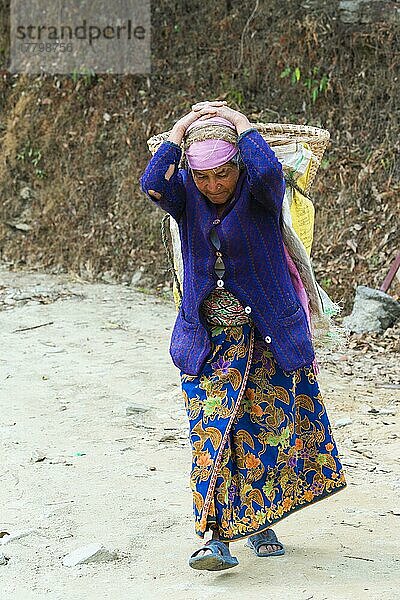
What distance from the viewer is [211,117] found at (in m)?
3.42

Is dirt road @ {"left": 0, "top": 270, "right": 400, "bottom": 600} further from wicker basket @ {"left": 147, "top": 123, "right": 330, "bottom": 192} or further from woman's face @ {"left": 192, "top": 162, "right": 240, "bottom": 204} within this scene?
wicker basket @ {"left": 147, "top": 123, "right": 330, "bottom": 192}

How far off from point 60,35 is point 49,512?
28.1ft

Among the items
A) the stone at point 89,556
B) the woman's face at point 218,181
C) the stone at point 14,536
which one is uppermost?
the woman's face at point 218,181

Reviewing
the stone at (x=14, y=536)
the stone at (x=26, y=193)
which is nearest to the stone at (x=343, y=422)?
the stone at (x=14, y=536)

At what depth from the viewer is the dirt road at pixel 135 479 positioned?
351 centimetres

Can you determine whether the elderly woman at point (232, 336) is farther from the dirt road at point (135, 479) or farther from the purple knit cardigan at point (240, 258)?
the dirt road at point (135, 479)

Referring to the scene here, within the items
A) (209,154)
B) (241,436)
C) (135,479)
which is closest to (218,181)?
(209,154)

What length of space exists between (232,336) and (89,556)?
1.02m

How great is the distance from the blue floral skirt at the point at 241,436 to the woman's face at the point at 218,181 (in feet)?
1.57

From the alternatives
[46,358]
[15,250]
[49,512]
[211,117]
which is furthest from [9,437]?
[15,250]

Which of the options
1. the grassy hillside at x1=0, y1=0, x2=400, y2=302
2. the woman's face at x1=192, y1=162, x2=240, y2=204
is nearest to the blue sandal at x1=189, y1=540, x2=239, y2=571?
the woman's face at x1=192, y1=162, x2=240, y2=204

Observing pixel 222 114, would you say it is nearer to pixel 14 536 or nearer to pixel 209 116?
pixel 209 116

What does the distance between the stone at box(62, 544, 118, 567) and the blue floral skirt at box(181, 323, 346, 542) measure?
0.45m

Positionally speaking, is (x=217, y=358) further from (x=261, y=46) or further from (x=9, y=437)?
(x=261, y=46)
